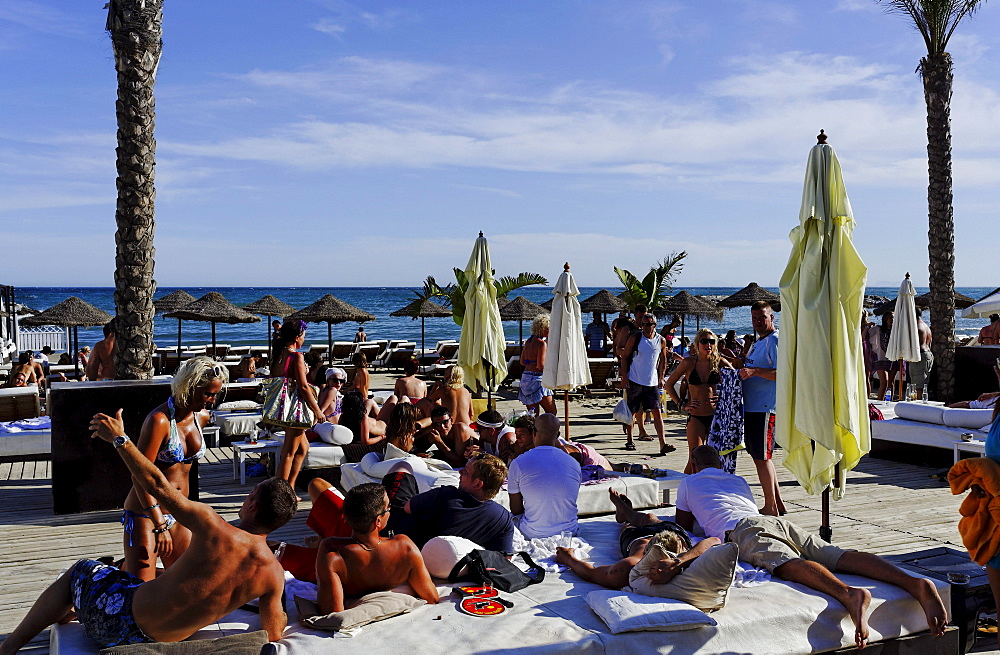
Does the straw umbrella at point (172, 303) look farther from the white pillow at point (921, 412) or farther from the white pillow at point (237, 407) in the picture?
the white pillow at point (921, 412)

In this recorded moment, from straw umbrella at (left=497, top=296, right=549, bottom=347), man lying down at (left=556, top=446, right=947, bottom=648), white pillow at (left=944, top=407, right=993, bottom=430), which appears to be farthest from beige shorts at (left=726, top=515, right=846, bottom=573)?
straw umbrella at (left=497, top=296, right=549, bottom=347)

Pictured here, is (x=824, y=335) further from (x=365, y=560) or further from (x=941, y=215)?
(x=941, y=215)

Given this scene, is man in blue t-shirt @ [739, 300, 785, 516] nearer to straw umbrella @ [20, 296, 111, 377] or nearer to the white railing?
straw umbrella @ [20, 296, 111, 377]

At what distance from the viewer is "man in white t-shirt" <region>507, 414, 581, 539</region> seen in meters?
5.11

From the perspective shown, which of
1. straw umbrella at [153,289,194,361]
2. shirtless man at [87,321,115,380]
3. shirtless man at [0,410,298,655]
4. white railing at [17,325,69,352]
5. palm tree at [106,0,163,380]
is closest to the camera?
shirtless man at [0,410,298,655]

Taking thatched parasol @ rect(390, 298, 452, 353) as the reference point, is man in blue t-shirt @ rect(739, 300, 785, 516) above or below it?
below

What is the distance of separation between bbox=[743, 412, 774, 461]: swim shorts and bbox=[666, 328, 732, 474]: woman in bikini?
780 mm

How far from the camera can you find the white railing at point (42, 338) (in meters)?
28.7

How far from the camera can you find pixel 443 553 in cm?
429

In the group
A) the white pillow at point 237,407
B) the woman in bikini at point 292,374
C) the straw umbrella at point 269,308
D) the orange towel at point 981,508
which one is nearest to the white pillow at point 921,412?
the orange towel at point 981,508

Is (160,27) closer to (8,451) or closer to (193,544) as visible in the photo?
(8,451)

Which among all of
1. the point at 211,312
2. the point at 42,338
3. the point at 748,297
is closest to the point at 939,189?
the point at 748,297

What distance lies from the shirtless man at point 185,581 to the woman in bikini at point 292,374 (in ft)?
9.01

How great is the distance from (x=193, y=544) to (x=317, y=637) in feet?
2.24
